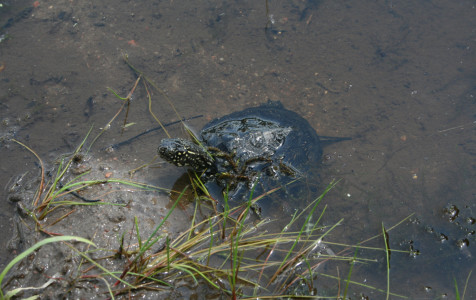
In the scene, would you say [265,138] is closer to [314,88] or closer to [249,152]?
[249,152]

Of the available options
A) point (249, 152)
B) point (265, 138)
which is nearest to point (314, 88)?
point (265, 138)

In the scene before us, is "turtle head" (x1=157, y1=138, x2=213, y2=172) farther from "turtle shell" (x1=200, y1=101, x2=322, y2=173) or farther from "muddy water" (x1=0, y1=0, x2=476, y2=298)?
"muddy water" (x1=0, y1=0, x2=476, y2=298)

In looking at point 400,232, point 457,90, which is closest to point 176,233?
point 400,232

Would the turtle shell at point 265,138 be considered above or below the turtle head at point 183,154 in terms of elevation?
below

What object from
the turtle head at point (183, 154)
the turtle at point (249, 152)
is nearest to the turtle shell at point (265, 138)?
the turtle at point (249, 152)

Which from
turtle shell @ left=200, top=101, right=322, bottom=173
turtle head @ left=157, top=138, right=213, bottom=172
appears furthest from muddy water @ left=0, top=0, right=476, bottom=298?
turtle head @ left=157, top=138, right=213, bottom=172

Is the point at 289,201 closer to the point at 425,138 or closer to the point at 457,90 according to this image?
the point at 425,138

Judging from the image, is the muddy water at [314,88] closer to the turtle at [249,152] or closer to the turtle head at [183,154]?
the turtle at [249,152]
